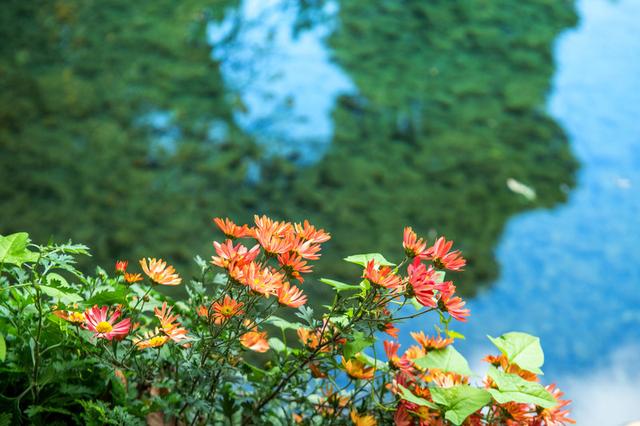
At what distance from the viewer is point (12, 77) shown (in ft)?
11.4

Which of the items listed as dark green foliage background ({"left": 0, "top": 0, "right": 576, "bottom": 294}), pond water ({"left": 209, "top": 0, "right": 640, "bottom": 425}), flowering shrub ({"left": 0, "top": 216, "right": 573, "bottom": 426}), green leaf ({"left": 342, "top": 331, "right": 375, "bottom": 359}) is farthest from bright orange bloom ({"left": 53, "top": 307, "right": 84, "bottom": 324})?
pond water ({"left": 209, "top": 0, "right": 640, "bottom": 425})

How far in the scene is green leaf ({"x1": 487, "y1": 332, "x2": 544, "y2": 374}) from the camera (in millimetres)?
1245

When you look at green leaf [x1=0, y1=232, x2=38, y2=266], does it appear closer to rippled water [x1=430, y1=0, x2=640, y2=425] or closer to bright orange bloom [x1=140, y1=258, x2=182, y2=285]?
bright orange bloom [x1=140, y1=258, x2=182, y2=285]

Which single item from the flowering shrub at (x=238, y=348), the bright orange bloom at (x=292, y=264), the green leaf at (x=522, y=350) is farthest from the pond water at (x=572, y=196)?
the bright orange bloom at (x=292, y=264)

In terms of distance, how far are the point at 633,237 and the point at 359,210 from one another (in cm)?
129

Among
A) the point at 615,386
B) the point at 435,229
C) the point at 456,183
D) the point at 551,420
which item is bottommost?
the point at 551,420

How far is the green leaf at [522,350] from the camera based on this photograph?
1.24 meters

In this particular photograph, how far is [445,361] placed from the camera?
1.25 meters

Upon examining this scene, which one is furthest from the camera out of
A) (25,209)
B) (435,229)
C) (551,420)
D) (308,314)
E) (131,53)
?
(131,53)

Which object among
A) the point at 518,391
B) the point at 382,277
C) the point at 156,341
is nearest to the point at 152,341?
the point at 156,341

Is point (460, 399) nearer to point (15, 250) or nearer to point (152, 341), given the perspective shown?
point (152, 341)

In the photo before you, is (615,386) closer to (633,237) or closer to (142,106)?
(633,237)

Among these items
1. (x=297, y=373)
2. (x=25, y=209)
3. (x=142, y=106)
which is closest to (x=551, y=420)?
(x=297, y=373)

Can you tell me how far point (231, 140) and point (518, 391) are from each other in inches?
97.4
